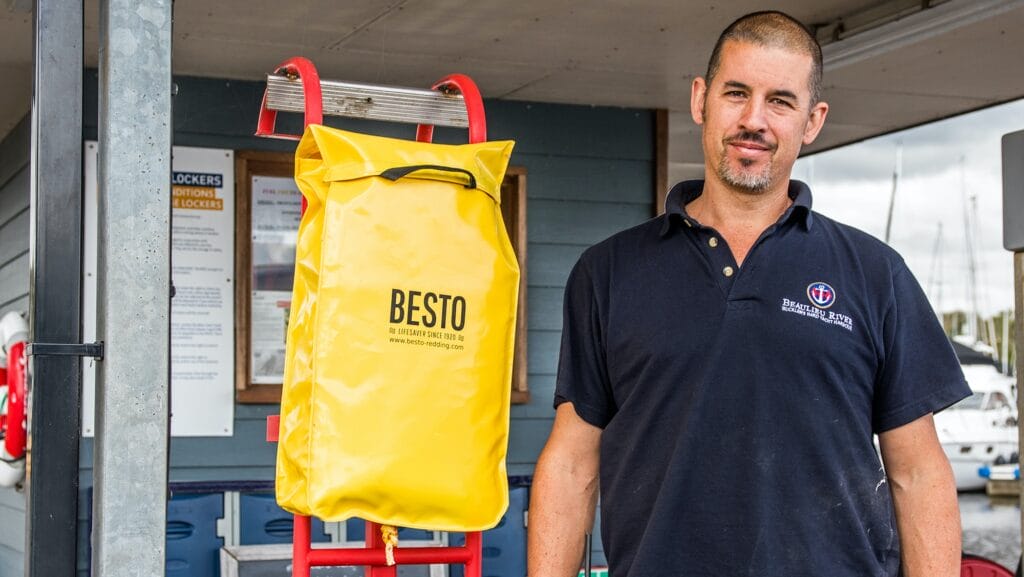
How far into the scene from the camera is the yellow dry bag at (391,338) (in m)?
2.38

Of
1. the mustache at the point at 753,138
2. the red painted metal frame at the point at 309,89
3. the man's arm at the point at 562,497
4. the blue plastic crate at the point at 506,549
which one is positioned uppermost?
the red painted metal frame at the point at 309,89

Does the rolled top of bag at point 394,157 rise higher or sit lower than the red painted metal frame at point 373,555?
higher

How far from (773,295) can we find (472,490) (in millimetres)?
801

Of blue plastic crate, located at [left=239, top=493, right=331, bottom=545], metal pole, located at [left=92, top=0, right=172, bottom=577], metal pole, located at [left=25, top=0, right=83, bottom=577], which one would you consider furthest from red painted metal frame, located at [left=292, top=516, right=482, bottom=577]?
blue plastic crate, located at [left=239, top=493, right=331, bottom=545]

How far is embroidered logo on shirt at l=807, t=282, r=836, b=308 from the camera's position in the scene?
200 cm

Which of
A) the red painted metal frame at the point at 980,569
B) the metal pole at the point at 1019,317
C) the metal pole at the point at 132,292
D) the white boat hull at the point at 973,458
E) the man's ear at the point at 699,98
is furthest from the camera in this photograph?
the white boat hull at the point at 973,458

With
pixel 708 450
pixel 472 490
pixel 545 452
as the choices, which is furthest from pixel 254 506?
pixel 708 450

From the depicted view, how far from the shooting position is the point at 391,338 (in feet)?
7.95

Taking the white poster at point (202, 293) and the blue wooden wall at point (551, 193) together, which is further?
the blue wooden wall at point (551, 193)

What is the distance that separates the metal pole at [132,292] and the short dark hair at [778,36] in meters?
1.00

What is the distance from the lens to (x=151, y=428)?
2.30 m

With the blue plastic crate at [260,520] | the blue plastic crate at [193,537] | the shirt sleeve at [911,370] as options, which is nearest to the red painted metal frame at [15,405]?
the blue plastic crate at [193,537]

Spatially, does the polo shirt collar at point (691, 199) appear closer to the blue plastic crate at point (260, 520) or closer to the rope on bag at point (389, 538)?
the rope on bag at point (389, 538)

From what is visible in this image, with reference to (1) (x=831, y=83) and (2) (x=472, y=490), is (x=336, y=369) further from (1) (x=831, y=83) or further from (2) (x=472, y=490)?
(1) (x=831, y=83)
